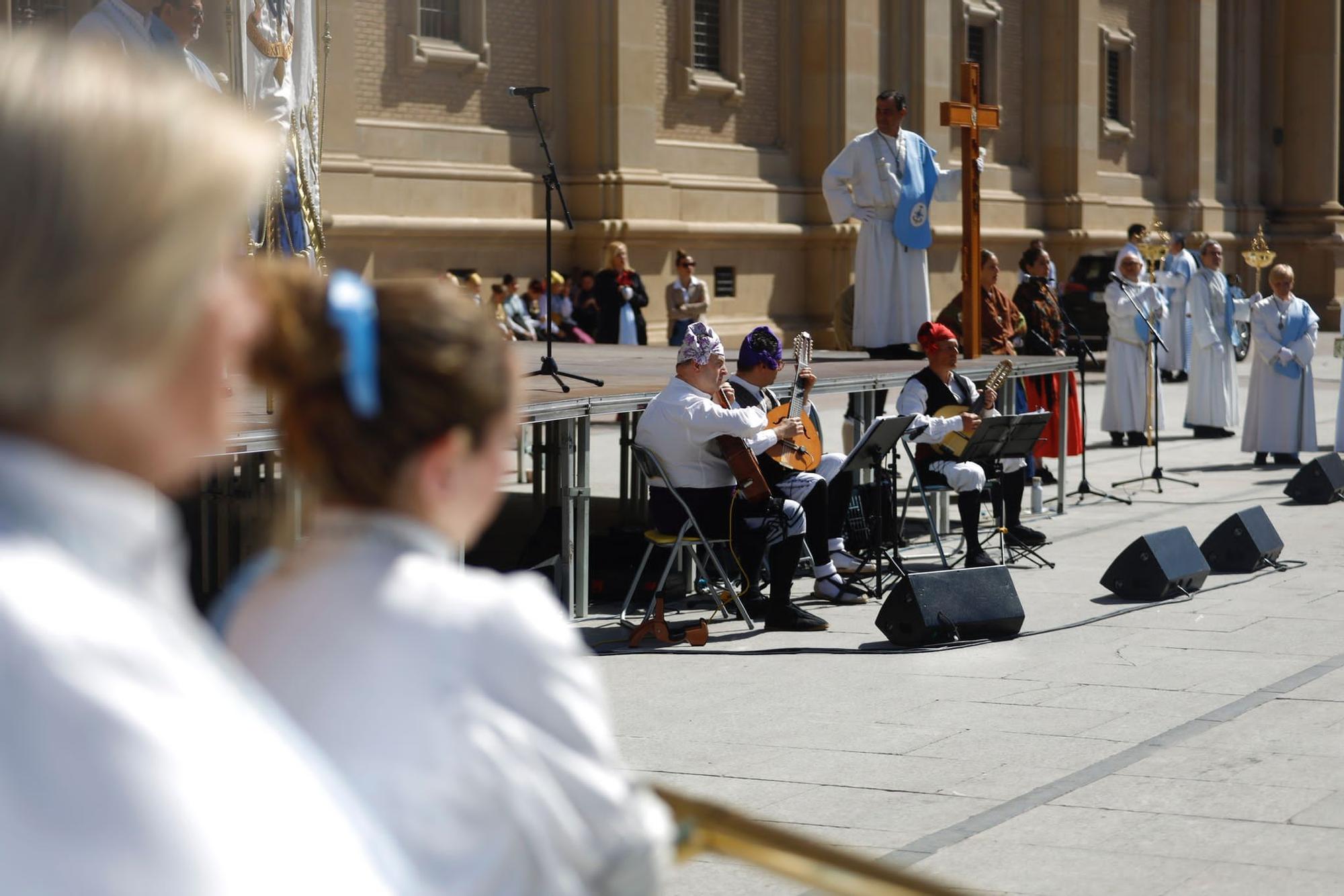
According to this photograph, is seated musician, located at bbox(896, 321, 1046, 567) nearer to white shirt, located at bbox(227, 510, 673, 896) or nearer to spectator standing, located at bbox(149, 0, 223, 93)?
spectator standing, located at bbox(149, 0, 223, 93)

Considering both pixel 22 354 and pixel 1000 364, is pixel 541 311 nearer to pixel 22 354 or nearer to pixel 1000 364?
pixel 1000 364

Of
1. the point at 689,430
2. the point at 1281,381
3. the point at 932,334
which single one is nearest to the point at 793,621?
the point at 689,430

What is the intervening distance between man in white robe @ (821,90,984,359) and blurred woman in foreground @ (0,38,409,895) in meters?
13.1

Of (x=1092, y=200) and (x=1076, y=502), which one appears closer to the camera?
(x=1076, y=502)

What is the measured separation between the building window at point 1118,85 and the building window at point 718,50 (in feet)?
37.6

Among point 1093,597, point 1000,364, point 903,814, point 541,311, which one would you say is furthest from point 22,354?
point 541,311

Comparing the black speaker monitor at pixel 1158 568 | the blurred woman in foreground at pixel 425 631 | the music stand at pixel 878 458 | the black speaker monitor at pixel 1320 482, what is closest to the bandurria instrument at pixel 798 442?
the music stand at pixel 878 458

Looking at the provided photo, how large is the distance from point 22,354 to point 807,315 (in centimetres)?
2567

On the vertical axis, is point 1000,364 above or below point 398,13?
below

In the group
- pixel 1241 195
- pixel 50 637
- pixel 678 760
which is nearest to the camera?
pixel 50 637

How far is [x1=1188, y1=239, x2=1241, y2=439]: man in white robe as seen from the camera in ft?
62.1

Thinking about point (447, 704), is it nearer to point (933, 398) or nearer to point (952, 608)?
point (952, 608)

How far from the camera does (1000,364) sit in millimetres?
12141

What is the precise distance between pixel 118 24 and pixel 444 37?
571 inches
